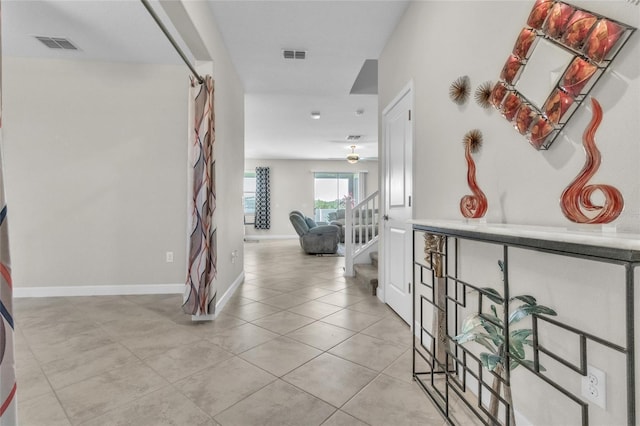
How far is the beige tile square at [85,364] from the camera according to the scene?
6.02 ft

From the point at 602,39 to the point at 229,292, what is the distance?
11.1ft

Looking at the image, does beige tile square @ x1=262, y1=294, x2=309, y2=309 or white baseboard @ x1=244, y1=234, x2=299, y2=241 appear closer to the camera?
beige tile square @ x1=262, y1=294, x2=309, y2=309

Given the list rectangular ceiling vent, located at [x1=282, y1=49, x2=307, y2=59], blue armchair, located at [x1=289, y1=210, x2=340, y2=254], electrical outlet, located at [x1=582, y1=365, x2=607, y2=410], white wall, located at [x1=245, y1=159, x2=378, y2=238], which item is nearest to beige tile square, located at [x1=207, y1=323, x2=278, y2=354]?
electrical outlet, located at [x1=582, y1=365, x2=607, y2=410]

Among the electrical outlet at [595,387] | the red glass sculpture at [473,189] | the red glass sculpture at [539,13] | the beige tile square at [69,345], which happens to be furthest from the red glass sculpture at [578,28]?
the beige tile square at [69,345]

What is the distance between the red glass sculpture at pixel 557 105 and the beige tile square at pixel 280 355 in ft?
6.02

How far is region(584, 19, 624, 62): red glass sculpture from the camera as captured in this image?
933 mm

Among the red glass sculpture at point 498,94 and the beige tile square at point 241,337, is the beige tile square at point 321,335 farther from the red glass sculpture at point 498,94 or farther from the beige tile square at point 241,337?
the red glass sculpture at point 498,94

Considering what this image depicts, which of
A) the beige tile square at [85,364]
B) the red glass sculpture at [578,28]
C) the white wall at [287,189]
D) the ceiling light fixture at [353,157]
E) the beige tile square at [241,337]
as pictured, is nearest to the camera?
the red glass sculpture at [578,28]

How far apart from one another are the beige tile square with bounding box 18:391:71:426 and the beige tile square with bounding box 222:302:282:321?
4.53 feet

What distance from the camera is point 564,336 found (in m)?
1.13

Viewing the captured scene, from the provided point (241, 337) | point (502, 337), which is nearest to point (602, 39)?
point (502, 337)

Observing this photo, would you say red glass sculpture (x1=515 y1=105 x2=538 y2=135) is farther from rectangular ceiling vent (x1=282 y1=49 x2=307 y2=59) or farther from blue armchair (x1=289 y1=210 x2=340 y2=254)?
blue armchair (x1=289 y1=210 x2=340 y2=254)

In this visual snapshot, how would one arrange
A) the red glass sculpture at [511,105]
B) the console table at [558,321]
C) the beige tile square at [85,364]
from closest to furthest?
the console table at [558,321], the red glass sculpture at [511,105], the beige tile square at [85,364]

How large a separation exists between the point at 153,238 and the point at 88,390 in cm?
220
